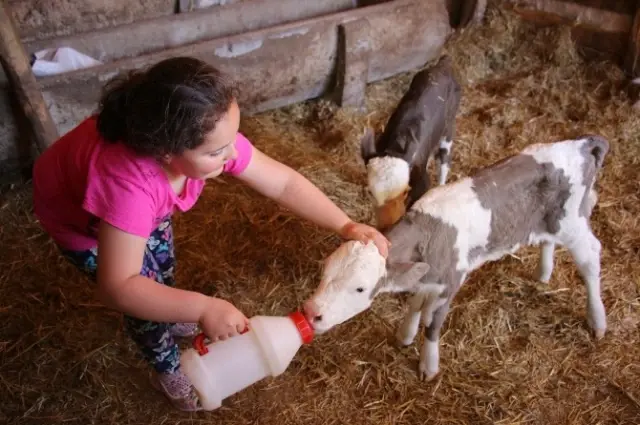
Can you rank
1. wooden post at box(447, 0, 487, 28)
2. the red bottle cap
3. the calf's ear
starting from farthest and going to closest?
wooden post at box(447, 0, 487, 28), the calf's ear, the red bottle cap

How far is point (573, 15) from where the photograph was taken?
4750mm

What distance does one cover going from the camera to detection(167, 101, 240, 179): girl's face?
5.42 feet

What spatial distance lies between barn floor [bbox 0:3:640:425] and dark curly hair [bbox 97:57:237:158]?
1.43 m

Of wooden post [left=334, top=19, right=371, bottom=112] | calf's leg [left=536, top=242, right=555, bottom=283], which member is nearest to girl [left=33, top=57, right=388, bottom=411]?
calf's leg [left=536, top=242, right=555, bottom=283]

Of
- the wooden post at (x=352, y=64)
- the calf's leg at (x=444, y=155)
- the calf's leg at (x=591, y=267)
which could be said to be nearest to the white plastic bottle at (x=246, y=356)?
the calf's leg at (x=591, y=267)

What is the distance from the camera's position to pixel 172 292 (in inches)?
66.1

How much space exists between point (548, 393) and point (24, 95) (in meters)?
3.06

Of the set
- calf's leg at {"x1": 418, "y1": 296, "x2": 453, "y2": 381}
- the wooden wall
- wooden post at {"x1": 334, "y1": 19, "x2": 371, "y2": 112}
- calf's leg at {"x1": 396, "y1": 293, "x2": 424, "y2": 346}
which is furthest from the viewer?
the wooden wall

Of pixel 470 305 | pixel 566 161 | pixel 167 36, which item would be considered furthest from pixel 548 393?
pixel 167 36

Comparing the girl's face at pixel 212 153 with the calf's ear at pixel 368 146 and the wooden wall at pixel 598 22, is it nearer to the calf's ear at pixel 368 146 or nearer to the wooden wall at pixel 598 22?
the calf's ear at pixel 368 146

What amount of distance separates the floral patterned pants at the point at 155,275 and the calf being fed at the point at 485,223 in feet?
2.53

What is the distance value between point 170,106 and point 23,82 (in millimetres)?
2141

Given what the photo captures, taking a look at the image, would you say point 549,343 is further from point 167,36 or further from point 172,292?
point 167,36

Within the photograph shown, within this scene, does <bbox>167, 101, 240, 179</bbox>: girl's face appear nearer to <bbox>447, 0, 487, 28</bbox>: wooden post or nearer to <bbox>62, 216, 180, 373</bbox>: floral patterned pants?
<bbox>62, 216, 180, 373</bbox>: floral patterned pants
